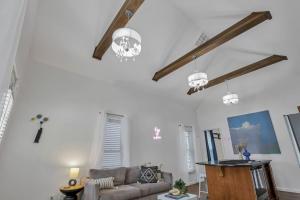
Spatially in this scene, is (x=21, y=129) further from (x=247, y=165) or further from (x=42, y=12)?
(x=247, y=165)

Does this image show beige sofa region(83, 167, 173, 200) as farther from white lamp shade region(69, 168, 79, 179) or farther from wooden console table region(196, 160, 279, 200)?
wooden console table region(196, 160, 279, 200)

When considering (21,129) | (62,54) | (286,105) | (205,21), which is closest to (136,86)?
(62,54)

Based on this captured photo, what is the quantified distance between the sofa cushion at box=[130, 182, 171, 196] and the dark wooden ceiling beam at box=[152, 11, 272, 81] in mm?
3212

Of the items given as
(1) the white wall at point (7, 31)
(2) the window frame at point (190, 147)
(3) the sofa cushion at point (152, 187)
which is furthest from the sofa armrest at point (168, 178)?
(1) the white wall at point (7, 31)

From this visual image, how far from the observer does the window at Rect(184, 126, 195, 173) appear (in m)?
6.25

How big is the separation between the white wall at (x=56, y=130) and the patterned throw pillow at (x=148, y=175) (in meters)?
0.68

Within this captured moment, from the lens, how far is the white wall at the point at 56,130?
3.04 m

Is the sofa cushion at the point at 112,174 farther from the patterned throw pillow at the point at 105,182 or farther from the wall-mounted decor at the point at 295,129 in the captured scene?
the wall-mounted decor at the point at 295,129

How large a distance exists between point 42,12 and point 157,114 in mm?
4377

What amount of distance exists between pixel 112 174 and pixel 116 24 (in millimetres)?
3398

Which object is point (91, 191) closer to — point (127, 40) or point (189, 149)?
point (127, 40)

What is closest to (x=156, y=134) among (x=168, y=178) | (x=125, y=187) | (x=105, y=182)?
(x=168, y=178)

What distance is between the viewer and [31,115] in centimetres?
337

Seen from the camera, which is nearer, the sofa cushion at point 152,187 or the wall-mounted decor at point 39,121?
the wall-mounted decor at point 39,121
